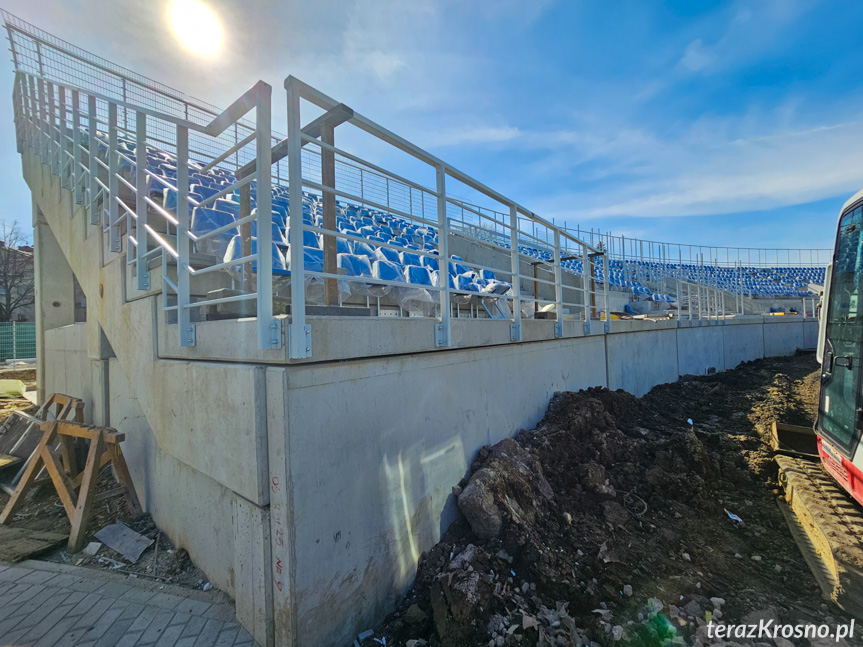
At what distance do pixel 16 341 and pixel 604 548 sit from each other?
29101mm

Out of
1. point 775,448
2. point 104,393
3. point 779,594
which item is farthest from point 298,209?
point 775,448

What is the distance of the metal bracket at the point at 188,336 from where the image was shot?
3174 mm

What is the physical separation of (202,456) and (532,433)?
3.49 meters

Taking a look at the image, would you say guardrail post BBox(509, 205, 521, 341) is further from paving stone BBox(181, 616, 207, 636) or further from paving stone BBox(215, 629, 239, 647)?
paving stone BBox(181, 616, 207, 636)

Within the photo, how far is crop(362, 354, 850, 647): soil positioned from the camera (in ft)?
→ 8.92

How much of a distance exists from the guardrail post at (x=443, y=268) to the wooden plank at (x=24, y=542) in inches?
166

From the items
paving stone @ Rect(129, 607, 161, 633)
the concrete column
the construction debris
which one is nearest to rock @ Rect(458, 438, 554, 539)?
paving stone @ Rect(129, 607, 161, 633)

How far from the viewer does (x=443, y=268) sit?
12.4ft

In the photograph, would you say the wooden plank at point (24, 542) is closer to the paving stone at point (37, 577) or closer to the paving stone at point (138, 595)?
the paving stone at point (37, 577)

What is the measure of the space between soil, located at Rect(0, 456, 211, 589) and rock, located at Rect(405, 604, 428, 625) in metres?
1.61

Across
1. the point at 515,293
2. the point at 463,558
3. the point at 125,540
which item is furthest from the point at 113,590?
the point at 515,293

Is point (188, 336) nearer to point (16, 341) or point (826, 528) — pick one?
point (826, 528)

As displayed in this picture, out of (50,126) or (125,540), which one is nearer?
(125,540)

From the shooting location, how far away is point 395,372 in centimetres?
319
